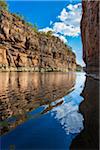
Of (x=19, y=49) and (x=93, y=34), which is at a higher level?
(x=19, y=49)

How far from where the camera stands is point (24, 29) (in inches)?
3558

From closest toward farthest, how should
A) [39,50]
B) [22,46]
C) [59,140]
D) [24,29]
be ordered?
[59,140] < [22,46] < [24,29] < [39,50]

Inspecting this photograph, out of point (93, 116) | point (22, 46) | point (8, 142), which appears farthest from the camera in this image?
point (22, 46)

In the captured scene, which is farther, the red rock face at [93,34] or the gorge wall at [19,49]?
the gorge wall at [19,49]

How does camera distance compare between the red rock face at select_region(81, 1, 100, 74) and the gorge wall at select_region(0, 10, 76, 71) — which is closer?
the red rock face at select_region(81, 1, 100, 74)

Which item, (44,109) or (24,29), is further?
(24,29)

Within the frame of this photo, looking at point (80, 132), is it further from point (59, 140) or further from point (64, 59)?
point (64, 59)

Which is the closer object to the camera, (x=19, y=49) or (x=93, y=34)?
(x=93, y=34)

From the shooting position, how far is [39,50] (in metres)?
100

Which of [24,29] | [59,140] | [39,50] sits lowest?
[59,140]

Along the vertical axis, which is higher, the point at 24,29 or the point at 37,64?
the point at 24,29

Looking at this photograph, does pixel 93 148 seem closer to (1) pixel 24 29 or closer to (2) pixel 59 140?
(2) pixel 59 140

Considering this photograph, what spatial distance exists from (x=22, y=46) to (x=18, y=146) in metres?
78.7

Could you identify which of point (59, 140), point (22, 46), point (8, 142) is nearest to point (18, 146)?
point (8, 142)
